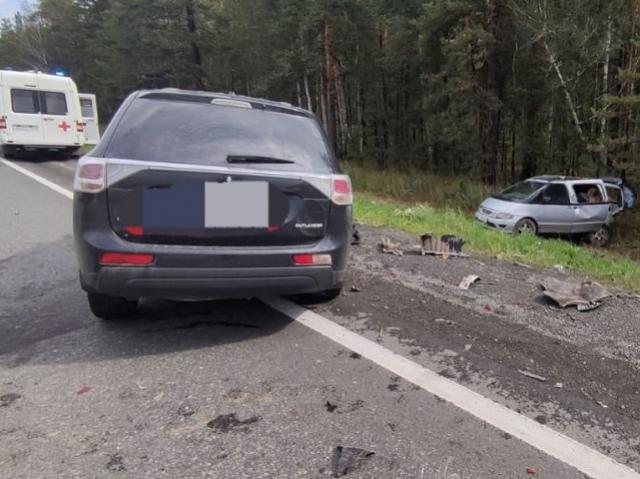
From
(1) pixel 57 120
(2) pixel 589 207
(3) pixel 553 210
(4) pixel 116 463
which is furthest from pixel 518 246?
(1) pixel 57 120

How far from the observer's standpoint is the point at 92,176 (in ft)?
9.66

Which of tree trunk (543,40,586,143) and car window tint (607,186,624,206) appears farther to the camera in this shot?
tree trunk (543,40,586,143)

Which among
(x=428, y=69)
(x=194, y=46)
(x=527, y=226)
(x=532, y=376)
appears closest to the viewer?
(x=532, y=376)

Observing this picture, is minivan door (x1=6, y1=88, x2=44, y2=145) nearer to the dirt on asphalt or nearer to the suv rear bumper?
the dirt on asphalt

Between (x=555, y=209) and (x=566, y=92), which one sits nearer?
(x=555, y=209)

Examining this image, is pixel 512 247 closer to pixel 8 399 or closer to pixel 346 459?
pixel 346 459

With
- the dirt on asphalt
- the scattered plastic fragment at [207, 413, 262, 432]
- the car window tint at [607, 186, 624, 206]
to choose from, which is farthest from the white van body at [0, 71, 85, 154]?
the car window tint at [607, 186, 624, 206]

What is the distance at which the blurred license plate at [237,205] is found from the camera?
3039 millimetres

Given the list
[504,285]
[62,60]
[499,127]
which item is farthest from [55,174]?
[62,60]

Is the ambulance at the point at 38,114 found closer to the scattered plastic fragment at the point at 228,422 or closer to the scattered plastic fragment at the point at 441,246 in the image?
the scattered plastic fragment at the point at 441,246

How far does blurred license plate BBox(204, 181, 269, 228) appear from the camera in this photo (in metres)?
3.04

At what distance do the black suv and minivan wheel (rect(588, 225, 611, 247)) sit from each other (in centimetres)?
1245

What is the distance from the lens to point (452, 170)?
25859mm

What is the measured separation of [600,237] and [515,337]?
12208 mm
